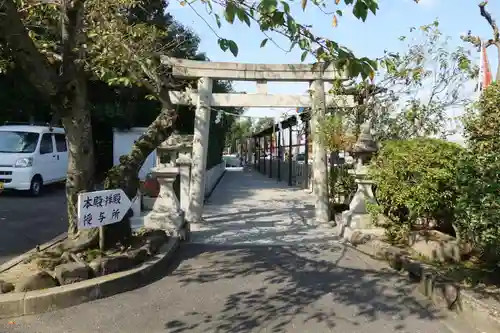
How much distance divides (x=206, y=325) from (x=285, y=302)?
3.36 feet

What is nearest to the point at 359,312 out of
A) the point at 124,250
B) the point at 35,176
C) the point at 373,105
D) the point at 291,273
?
the point at 291,273

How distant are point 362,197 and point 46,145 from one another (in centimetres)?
1043

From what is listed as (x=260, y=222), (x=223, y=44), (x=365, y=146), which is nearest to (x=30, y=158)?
(x=260, y=222)

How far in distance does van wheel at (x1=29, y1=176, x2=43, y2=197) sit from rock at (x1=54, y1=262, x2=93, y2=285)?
906 centimetres

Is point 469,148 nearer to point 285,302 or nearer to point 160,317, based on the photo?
point 285,302

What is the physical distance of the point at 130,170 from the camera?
6426mm

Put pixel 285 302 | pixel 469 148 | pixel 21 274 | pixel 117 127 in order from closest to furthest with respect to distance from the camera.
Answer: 1. pixel 285 302
2. pixel 21 274
3. pixel 469 148
4. pixel 117 127

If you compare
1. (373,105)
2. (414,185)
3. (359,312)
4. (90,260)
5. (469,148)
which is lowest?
(359,312)

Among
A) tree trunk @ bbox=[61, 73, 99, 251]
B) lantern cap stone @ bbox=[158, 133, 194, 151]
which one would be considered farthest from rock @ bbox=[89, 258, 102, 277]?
lantern cap stone @ bbox=[158, 133, 194, 151]

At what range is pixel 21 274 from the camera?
5.23m

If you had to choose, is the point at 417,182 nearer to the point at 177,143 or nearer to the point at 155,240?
the point at 155,240

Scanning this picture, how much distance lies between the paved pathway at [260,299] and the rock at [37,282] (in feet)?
1.30

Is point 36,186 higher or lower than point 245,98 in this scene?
lower

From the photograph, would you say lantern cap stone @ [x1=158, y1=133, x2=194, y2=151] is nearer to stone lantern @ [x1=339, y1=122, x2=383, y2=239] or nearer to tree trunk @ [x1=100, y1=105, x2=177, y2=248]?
tree trunk @ [x1=100, y1=105, x2=177, y2=248]
